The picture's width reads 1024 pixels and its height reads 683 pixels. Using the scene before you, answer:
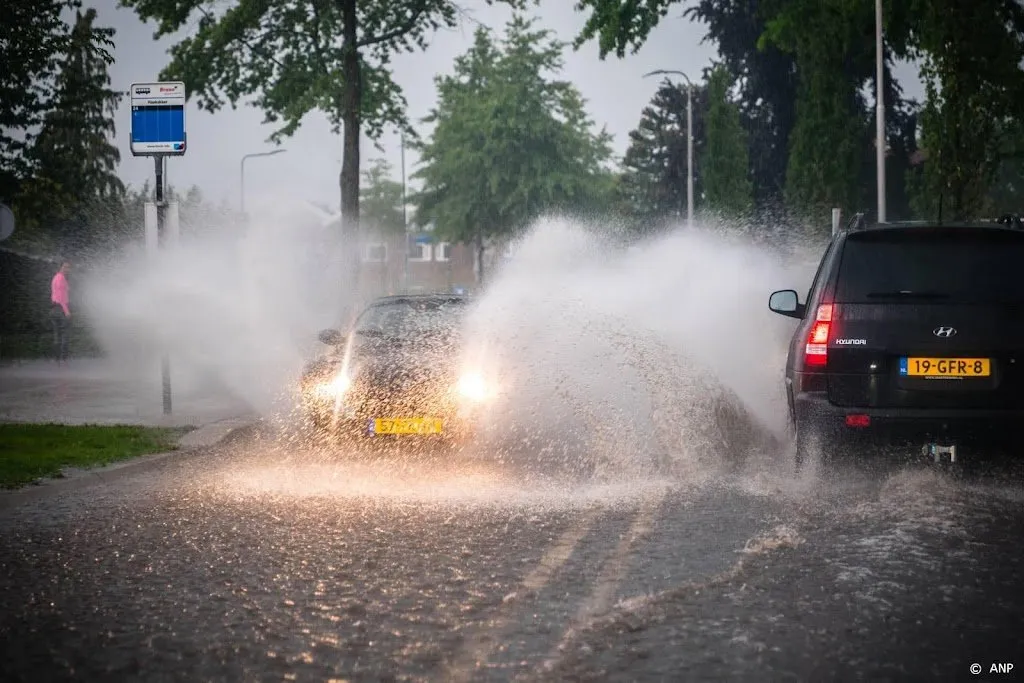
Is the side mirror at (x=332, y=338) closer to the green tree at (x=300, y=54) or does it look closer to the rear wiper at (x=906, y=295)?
the rear wiper at (x=906, y=295)

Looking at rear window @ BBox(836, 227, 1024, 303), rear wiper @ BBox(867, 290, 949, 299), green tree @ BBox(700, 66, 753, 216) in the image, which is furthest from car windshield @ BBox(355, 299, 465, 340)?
green tree @ BBox(700, 66, 753, 216)

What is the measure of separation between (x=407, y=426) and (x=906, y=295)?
14.5 ft

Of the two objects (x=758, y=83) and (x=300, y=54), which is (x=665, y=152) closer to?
(x=758, y=83)

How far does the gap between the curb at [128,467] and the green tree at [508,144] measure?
40.4 meters

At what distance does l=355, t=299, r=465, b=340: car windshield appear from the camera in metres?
12.5

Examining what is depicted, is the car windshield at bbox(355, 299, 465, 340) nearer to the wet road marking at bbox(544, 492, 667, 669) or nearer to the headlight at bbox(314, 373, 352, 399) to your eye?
the headlight at bbox(314, 373, 352, 399)

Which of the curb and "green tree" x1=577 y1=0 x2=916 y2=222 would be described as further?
"green tree" x1=577 y1=0 x2=916 y2=222

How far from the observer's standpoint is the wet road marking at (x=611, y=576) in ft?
17.1

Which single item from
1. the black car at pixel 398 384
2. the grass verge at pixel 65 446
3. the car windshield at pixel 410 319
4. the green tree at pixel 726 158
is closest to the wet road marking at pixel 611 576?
the black car at pixel 398 384

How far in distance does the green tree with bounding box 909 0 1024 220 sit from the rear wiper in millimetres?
12742

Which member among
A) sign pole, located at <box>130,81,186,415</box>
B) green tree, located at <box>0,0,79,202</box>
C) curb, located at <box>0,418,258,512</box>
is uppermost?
green tree, located at <box>0,0,79,202</box>

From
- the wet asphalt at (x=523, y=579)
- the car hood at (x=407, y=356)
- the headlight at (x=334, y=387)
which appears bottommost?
the wet asphalt at (x=523, y=579)

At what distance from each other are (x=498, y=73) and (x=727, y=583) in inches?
1960

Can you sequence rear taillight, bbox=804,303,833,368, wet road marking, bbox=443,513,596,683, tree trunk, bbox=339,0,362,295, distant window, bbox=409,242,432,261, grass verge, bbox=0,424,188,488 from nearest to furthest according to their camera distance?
wet road marking, bbox=443,513,596,683
rear taillight, bbox=804,303,833,368
grass verge, bbox=0,424,188,488
tree trunk, bbox=339,0,362,295
distant window, bbox=409,242,432,261
